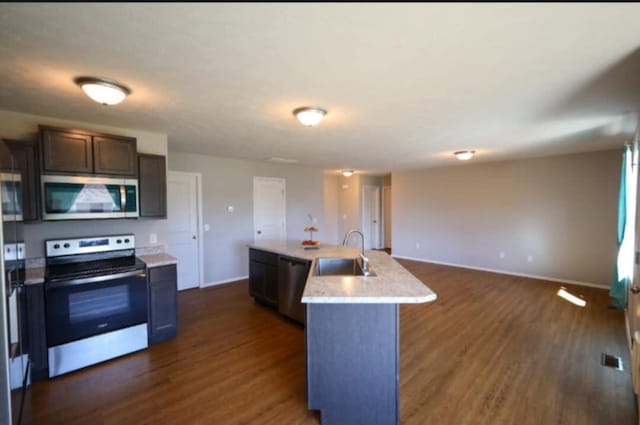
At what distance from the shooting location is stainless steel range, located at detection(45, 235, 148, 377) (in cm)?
245

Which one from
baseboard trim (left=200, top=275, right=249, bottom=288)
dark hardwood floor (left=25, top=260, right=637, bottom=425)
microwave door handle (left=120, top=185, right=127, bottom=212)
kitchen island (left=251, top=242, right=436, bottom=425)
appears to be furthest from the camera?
baseboard trim (left=200, top=275, right=249, bottom=288)

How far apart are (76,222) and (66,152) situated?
747 mm

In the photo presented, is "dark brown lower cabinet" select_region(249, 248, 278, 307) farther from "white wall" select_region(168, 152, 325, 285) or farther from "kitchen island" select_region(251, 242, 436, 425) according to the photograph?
"kitchen island" select_region(251, 242, 436, 425)

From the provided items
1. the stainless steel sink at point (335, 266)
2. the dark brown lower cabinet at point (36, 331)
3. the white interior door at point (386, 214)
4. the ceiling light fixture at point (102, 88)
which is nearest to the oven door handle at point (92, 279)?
the dark brown lower cabinet at point (36, 331)

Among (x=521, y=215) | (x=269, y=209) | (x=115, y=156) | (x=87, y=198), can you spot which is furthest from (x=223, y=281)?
(x=521, y=215)

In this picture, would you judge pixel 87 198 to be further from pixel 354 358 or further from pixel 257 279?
pixel 354 358

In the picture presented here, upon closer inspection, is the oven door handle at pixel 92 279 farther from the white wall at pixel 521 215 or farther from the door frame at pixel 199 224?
the white wall at pixel 521 215

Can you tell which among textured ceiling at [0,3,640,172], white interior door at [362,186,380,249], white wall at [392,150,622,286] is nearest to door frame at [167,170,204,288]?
textured ceiling at [0,3,640,172]

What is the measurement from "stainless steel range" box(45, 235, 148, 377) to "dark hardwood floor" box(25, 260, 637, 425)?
156mm

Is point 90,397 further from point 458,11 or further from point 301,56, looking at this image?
point 458,11

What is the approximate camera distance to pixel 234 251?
214 inches

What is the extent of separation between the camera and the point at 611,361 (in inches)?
105

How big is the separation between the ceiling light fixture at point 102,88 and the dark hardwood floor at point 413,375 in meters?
2.23

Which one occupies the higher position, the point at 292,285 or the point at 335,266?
the point at 335,266
